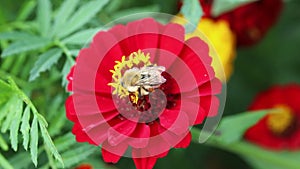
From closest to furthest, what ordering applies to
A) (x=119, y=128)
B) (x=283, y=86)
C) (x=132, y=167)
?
(x=119, y=128) → (x=132, y=167) → (x=283, y=86)

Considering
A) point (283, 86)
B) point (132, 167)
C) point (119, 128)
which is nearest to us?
point (119, 128)

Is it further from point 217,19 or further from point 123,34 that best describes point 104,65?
point 217,19

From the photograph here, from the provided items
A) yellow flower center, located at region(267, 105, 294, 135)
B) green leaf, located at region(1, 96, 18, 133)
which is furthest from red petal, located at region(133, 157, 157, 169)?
yellow flower center, located at region(267, 105, 294, 135)

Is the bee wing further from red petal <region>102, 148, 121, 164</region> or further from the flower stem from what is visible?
the flower stem

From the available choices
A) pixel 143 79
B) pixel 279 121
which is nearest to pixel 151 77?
pixel 143 79

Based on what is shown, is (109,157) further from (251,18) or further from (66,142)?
(251,18)

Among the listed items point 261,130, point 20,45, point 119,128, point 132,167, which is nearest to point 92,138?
point 119,128
